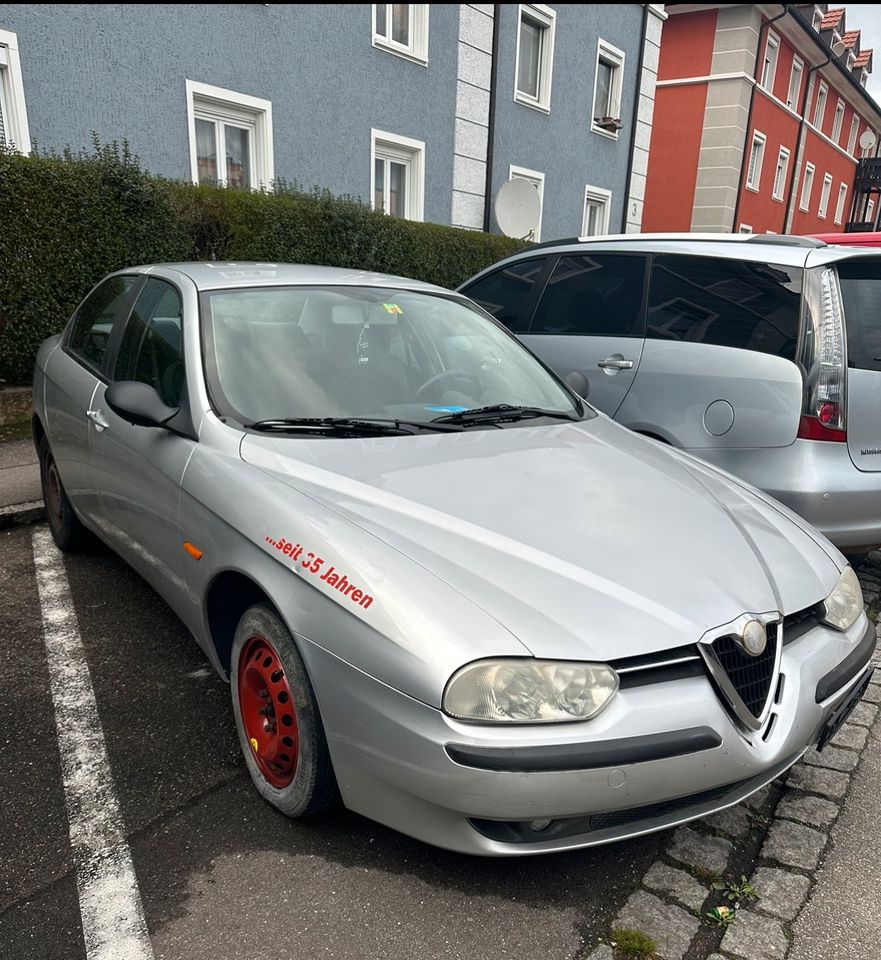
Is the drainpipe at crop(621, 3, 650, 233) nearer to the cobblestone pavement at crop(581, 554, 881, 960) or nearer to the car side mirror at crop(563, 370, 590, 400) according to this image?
the car side mirror at crop(563, 370, 590, 400)

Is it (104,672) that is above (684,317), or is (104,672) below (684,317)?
below

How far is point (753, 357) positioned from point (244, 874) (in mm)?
3161

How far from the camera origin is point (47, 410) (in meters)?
4.06

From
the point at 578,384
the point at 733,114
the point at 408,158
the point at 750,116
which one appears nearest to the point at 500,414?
the point at 578,384

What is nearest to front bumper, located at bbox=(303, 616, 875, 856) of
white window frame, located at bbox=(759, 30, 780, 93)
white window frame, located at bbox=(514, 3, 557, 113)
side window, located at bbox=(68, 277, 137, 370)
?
side window, located at bbox=(68, 277, 137, 370)

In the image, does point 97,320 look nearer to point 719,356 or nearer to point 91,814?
point 91,814

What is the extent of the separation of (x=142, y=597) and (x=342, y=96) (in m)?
8.54

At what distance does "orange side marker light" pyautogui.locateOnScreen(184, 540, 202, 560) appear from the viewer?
8.11 ft

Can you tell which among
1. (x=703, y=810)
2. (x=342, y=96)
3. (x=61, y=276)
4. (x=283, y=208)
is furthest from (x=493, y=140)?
(x=703, y=810)

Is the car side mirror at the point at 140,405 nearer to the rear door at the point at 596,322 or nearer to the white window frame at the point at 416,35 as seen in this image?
the rear door at the point at 596,322

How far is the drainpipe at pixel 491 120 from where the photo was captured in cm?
1232

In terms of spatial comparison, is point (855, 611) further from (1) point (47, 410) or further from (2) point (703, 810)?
(1) point (47, 410)

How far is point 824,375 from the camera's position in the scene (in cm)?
357

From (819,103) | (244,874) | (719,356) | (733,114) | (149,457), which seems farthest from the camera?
(819,103)
